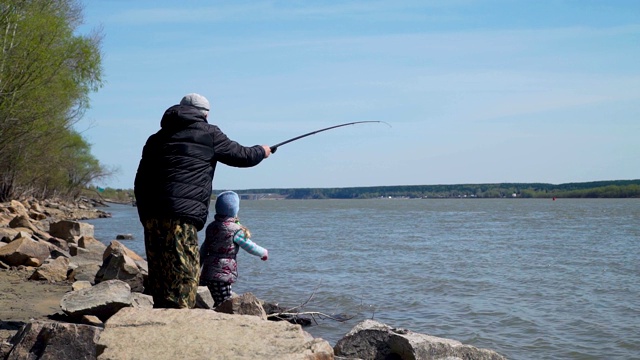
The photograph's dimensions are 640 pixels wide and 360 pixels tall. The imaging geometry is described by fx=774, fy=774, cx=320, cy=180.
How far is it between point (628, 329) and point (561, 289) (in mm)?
3649

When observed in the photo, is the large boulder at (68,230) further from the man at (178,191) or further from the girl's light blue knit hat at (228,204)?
the man at (178,191)

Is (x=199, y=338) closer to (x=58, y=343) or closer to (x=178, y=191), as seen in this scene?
(x=58, y=343)

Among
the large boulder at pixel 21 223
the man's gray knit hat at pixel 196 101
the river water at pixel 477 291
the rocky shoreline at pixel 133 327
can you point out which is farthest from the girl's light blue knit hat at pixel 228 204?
the large boulder at pixel 21 223

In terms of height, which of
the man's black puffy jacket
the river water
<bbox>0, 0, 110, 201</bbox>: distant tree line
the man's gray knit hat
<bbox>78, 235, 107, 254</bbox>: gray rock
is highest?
<bbox>0, 0, 110, 201</bbox>: distant tree line

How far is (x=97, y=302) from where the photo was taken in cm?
639

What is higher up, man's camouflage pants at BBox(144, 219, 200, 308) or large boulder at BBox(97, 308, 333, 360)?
man's camouflage pants at BBox(144, 219, 200, 308)

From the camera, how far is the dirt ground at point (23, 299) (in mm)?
6438

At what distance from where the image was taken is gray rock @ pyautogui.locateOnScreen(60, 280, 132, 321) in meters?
6.36

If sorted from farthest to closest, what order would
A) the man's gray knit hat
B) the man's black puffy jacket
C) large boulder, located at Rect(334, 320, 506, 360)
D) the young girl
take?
the young girl < large boulder, located at Rect(334, 320, 506, 360) < the man's gray knit hat < the man's black puffy jacket

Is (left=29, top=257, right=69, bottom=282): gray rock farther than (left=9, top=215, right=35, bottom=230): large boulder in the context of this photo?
No

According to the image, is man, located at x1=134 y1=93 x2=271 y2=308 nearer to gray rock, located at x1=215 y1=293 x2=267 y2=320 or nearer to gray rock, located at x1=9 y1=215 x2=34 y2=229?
gray rock, located at x1=215 y1=293 x2=267 y2=320

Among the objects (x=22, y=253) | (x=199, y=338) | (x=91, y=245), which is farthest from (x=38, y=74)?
(x=199, y=338)

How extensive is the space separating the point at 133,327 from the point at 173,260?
71cm

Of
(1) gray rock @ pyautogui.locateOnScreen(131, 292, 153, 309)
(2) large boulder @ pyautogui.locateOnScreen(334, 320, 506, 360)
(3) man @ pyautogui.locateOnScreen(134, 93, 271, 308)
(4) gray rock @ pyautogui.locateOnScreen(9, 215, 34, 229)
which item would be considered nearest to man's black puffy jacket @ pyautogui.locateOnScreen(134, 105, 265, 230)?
(3) man @ pyautogui.locateOnScreen(134, 93, 271, 308)
